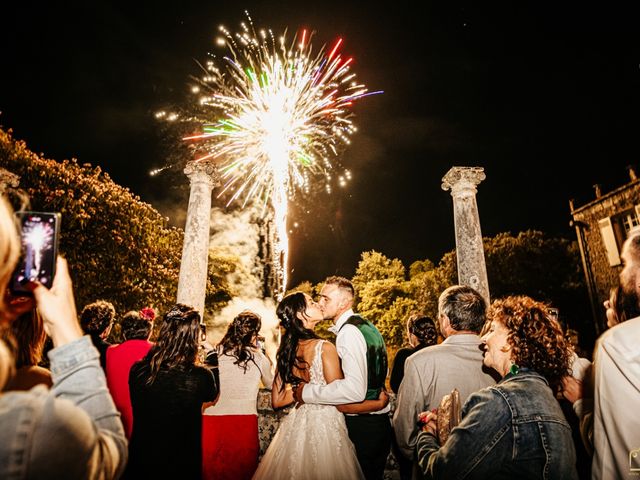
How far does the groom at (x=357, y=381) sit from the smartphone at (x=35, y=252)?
8.34 feet

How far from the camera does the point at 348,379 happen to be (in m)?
3.33

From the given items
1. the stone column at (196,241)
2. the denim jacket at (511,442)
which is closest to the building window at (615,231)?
the stone column at (196,241)

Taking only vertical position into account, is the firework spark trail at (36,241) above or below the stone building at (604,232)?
below

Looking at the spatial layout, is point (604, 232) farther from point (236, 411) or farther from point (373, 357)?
point (236, 411)

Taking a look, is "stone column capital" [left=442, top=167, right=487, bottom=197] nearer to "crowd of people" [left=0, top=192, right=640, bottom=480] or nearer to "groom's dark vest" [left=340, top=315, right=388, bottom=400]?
"crowd of people" [left=0, top=192, right=640, bottom=480]

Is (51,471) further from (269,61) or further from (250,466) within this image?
(269,61)

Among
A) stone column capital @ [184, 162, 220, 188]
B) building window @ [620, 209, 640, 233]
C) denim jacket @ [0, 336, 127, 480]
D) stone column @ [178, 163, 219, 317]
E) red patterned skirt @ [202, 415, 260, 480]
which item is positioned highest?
building window @ [620, 209, 640, 233]

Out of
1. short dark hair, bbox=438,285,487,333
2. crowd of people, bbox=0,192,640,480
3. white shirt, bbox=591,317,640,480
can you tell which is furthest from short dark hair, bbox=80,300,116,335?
white shirt, bbox=591,317,640,480

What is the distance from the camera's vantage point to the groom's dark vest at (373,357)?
379cm

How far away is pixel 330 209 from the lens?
4362cm

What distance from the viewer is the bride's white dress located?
319 cm

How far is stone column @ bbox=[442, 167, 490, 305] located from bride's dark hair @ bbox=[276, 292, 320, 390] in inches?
316

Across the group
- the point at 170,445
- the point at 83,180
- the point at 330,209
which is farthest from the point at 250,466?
the point at 330,209

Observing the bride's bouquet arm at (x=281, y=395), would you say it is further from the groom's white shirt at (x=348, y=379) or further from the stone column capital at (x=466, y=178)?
the stone column capital at (x=466, y=178)
